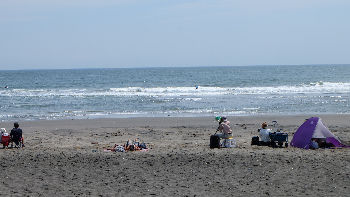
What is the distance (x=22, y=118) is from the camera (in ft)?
76.4

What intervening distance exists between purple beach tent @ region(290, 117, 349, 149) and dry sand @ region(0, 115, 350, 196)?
0.53m

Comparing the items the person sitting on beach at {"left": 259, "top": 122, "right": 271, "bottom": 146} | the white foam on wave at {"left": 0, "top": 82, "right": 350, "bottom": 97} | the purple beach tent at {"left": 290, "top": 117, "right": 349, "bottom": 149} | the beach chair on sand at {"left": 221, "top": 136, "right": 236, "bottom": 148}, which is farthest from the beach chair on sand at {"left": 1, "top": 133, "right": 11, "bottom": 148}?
the white foam on wave at {"left": 0, "top": 82, "right": 350, "bottom": 97}

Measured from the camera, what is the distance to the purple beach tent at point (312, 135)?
12962 millimetres

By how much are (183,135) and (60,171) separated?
680 cm

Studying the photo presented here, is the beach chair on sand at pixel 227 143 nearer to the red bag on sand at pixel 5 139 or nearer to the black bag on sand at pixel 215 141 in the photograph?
the black bag on sand at pixel 215 141

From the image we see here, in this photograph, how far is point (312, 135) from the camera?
42.5 ft

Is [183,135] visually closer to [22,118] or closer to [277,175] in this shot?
[277,175]

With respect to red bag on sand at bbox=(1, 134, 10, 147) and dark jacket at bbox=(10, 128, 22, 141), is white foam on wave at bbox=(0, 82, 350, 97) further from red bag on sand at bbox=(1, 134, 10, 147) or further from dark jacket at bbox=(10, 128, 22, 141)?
red bag on sand at bbox=(1, 134, 10, 147)

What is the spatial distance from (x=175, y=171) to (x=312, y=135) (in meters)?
4.82

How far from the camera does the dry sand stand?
346 inches

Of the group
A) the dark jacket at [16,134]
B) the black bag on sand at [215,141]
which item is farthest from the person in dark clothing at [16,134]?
the black bag on sand at [215,141]

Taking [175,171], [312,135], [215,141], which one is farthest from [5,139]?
[312,135]

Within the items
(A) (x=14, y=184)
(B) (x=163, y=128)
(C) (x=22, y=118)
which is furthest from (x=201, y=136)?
(C) (x=22, y=118)

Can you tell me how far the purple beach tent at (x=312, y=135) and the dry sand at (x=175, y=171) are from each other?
1.75ft
